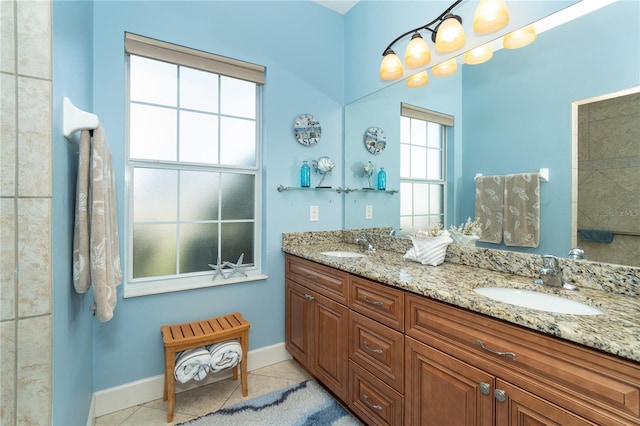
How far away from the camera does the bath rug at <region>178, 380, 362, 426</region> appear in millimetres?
1624

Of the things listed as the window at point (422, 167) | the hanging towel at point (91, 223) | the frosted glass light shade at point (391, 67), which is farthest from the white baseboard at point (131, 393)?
the frosted glass light shade at point (391, 67)

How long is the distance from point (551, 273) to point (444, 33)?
130cm

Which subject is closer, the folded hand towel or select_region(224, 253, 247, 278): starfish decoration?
the folded hand towel

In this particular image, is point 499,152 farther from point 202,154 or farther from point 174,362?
point 174,362

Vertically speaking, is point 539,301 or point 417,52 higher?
point 417,52

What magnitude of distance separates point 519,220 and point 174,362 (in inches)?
79.4

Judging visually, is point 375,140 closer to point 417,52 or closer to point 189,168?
point 417,52

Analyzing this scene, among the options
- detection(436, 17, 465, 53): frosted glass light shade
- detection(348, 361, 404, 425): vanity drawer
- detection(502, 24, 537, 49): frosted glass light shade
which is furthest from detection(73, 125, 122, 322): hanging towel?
detection(502, 24, 537, 49): frosted glass light shade

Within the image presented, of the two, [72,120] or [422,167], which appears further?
[422,167]

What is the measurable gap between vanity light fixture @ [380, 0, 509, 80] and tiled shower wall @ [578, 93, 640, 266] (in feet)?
1.93

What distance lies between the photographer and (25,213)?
803 millimetres

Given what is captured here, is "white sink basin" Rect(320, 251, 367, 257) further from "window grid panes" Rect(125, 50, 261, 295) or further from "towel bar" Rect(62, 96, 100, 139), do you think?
"towel bar" Rect(62, 96, 100, 139)

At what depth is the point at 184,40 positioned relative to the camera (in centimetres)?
192

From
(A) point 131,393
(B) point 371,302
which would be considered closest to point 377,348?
(B) point 371,302
